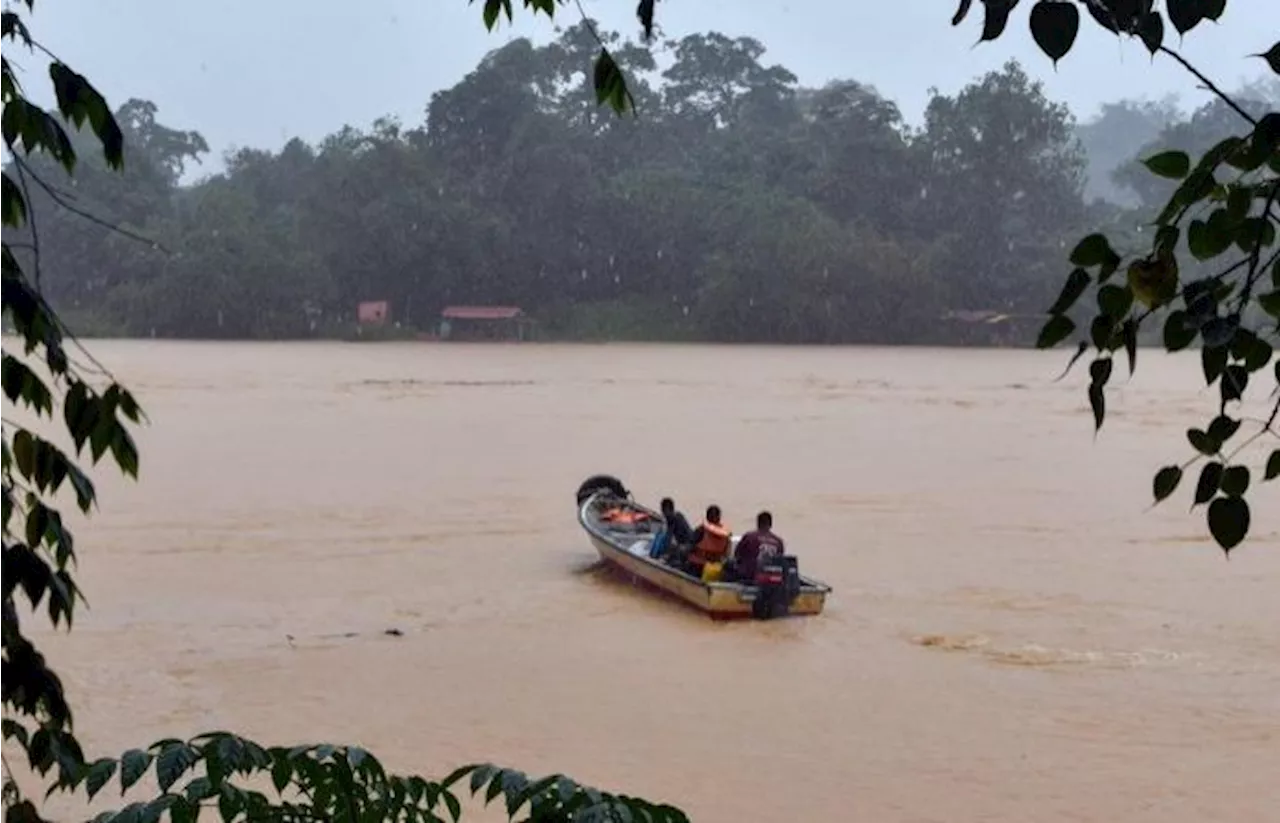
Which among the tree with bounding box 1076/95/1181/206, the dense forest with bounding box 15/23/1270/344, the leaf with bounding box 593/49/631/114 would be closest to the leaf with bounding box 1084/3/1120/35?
the leaf with bounding box 593/49/631/114

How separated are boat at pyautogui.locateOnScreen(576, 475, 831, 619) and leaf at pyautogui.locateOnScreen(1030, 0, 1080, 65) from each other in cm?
711

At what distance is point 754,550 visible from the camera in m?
8.23

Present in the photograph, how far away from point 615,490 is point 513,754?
14.9 feet

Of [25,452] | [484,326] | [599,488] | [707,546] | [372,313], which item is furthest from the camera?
[372,313]

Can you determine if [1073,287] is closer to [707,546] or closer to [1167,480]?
[1167,480]

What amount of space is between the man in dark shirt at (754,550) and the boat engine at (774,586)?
1.3 inches

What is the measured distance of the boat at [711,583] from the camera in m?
8.20

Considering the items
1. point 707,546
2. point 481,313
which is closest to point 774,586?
point 707,546

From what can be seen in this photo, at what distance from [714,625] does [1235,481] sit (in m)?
7.14

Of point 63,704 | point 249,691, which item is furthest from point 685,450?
point 63,704

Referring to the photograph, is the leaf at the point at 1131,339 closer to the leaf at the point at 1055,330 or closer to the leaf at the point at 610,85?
the leaf at the point at 1055,330

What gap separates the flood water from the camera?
6.34 meters

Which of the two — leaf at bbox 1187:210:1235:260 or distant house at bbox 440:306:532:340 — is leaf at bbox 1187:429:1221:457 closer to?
leaf at bbox 1187:210:1235:260

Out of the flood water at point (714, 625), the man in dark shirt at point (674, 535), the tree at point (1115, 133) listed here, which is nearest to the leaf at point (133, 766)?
the flood water at point (714, 625)
